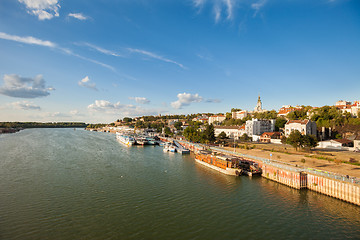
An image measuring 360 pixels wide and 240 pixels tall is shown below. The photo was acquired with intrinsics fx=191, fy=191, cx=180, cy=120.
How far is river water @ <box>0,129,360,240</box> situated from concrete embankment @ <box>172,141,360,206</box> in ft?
3.80

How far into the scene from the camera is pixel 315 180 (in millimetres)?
31016

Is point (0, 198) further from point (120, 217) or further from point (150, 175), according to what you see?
point (150, 175)

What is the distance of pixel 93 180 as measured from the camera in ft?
120

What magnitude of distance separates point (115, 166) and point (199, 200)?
94.3 feet

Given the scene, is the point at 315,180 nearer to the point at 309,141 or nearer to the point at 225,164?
the point at 225,164

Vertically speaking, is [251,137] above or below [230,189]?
above

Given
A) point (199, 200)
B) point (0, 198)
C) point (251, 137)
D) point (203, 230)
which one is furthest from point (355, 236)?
point (251, 137)

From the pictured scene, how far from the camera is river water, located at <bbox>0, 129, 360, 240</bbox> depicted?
778 inches

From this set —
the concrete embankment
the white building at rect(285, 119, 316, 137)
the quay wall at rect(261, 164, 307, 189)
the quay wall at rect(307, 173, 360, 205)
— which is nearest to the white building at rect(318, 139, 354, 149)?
the white building at rect(285, 119, 316, 137)

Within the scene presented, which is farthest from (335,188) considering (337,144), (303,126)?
(303,126)

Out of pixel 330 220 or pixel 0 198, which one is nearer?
pixel 330 220

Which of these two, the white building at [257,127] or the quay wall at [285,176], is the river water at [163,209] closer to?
the quay wall at [285,176]

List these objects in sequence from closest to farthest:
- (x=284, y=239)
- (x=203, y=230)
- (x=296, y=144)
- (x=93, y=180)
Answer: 1. (x=284, y=239)
2. (x=203, y=230)
3. (x=93, y=180)
4. (x=296, y=144)

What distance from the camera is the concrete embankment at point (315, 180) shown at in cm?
2619
